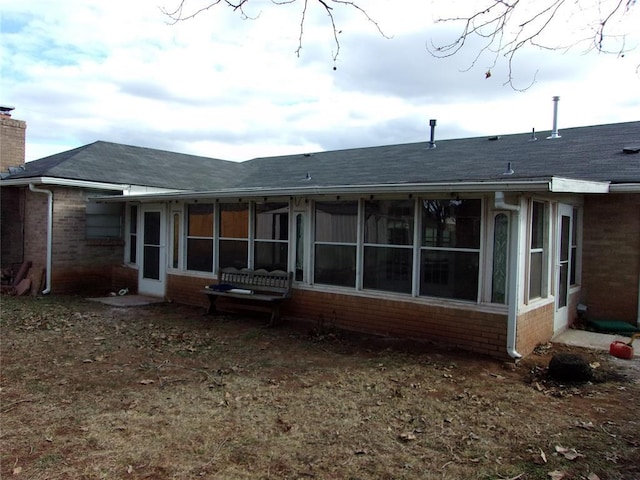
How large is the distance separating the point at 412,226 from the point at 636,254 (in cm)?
426

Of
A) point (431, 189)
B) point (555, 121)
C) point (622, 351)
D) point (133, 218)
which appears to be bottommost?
point (622, 351)

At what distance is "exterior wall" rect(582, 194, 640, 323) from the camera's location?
8516 millimetres

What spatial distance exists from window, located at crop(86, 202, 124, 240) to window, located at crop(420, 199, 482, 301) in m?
9.08

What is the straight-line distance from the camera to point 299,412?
15.5 ft

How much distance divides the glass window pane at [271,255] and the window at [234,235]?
29 cm

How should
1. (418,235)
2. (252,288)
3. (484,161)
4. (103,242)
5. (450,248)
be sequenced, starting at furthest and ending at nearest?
(103,242) < (484,161) < (252,288) < (418,235) < (450,248)

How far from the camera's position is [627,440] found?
13.8 ft

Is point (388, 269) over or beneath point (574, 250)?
beneath

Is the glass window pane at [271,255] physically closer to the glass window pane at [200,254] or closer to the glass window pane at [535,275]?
the glass window pane at [200,254]

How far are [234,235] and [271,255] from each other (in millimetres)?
1091

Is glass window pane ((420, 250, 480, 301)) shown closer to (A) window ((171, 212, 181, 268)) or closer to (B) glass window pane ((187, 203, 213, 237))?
(B) glass window pane ((187, 203, 213, 237))

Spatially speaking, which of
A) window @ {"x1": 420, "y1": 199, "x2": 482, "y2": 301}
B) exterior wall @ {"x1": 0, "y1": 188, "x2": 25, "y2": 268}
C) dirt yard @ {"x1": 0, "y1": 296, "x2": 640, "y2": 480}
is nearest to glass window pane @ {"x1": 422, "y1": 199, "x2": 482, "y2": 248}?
window @ {"x1": 420, "y1": 199, "x2": 482, "y2": 301}

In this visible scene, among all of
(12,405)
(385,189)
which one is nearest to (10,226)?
(12,405)

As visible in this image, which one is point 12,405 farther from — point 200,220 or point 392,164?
point 392,164
